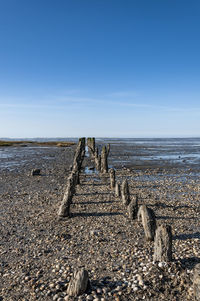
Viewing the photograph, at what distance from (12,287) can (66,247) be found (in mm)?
2223

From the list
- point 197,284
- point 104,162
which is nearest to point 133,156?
point 104,162

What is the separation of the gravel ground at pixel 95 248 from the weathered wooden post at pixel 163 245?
0.19 meters

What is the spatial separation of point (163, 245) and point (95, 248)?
229 centimetres

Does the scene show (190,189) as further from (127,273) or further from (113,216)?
(127,273)

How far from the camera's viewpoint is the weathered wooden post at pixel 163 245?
6084mm

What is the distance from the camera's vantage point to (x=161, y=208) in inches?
460

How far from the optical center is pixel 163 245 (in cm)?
610

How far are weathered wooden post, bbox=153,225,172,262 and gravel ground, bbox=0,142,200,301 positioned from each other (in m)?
0.19

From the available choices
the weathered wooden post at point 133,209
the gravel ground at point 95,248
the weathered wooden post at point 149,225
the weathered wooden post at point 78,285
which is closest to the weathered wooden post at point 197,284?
the gravel ground at point 95,248

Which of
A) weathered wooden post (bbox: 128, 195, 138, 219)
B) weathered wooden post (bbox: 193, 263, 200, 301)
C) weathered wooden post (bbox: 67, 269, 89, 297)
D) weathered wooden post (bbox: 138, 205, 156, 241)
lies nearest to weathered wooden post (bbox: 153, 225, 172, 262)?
weathered wooden post (bbox: 193, 263, 200, 301)

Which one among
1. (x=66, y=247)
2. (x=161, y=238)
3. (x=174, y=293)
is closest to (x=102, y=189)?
(x=66, y=247)

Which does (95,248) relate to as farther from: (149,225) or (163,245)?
(163,245)

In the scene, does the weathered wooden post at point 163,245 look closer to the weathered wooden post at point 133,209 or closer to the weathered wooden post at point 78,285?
the weathered wooden post at point 78,285

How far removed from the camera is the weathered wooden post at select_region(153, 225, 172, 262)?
608cm
